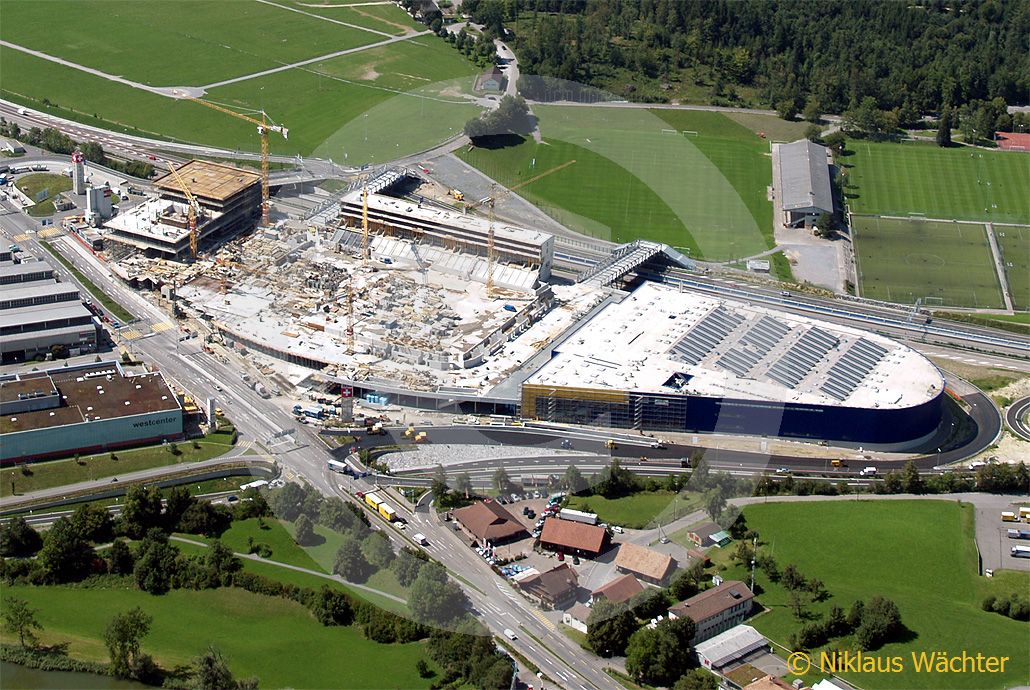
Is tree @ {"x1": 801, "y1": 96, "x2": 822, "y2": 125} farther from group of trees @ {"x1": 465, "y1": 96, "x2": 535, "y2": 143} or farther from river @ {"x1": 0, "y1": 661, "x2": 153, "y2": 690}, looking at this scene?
river @ {"x1": 0, "y1": 661, "x2": 153, "y2": 690}

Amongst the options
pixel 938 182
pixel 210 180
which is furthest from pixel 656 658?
pixel 938 182

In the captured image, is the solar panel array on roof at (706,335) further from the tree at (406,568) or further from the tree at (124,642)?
the tree at (124,642)

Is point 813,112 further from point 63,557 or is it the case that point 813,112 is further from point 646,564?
point 63,557

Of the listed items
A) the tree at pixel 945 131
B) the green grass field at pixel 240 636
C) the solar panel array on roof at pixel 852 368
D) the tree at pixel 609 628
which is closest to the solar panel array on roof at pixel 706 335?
the solar panel array on roof at pixel 852 368

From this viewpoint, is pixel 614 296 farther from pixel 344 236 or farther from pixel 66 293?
pixel 66 293

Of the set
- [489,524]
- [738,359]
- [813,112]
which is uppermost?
[813,112]

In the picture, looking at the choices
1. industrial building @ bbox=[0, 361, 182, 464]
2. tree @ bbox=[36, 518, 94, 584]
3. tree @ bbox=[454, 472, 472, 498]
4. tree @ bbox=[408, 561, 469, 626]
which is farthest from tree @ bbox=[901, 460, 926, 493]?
tree @ bbox=[36, 518, 94, 584]
